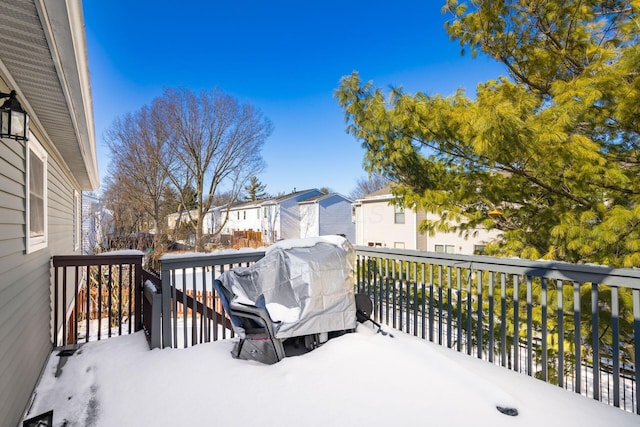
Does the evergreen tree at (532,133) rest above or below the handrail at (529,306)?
above

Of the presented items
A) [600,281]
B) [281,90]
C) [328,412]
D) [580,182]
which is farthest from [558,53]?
[281,90]

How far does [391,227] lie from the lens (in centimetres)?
1694

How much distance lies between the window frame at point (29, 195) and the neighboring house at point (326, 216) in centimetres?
2145

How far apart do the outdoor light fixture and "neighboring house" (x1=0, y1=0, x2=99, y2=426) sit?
0.34 metres

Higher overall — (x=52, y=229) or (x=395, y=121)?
(x=395, y=121)

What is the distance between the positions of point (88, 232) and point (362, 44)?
15.4m

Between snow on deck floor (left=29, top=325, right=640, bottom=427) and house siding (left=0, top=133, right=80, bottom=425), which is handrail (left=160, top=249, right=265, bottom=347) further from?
house siding (left=0, top=133, right=80, bottom=425)

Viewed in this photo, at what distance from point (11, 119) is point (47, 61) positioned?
51cm

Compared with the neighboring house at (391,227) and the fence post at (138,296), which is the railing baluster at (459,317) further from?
the neighboring house at (391,227)

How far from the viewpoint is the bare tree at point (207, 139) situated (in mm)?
17703

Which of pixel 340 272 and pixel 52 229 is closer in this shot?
pixel 340 272

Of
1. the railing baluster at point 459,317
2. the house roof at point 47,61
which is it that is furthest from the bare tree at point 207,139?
the railing baluster at point 459,317

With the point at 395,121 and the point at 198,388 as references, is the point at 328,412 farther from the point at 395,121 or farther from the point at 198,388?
the point at 395,121

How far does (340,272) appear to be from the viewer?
318cm
